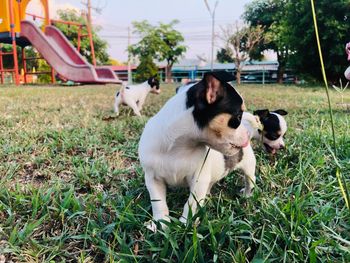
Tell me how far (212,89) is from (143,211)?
29.6 inches

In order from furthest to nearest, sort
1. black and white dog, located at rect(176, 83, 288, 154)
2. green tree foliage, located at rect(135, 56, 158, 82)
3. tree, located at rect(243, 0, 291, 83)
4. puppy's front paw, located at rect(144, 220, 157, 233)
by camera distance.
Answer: green tree foliage, located at rect(135, 56, 158, 82)
tree, located at rect(243, 0, 291, 83)
black and white dog, located at rect(176, 83, 288, 154)
puppy's front paw, located at rect(144, 220, 157, 233)

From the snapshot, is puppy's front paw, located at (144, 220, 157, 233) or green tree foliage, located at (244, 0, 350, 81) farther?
green tree foliage, located at (244, 0, 350, 81)

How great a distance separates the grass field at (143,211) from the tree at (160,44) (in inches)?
1376

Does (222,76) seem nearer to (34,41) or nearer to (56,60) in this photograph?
(56,60)

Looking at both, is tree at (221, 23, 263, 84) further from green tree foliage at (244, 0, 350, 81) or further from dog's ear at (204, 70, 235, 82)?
dog's ear at (204, 70, 235, 82)

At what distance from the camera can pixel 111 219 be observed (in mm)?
1917

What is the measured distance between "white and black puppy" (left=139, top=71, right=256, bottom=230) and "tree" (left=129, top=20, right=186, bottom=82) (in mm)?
35726

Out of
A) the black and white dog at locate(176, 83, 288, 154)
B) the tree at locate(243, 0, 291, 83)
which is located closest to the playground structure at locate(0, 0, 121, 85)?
the black and white dog at locate(176, 83, 288, 154)

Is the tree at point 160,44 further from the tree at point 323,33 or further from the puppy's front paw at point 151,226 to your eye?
Answer: the puppy's front paw at point 151,226

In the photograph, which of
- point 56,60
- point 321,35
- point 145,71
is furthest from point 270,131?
point 145,71

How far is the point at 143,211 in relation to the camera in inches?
77.9

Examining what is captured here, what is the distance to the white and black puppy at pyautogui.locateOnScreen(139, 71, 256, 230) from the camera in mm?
1812

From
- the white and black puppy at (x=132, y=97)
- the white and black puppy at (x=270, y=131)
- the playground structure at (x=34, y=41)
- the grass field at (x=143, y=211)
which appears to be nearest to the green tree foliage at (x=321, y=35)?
the playground structure at (x=34, y=41)

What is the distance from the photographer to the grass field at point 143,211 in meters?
1.55
